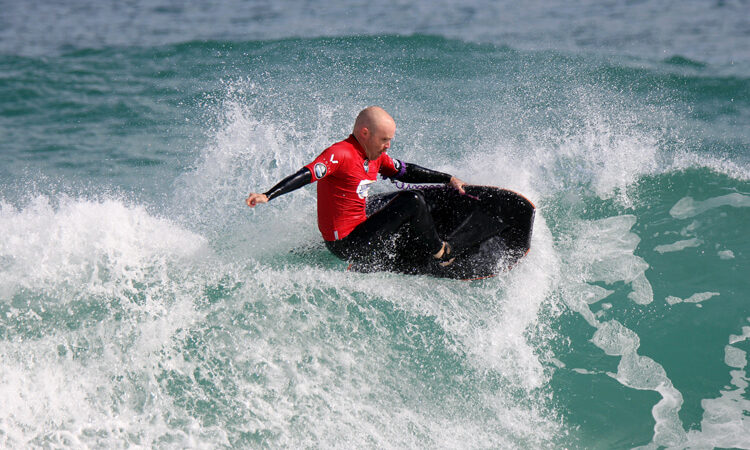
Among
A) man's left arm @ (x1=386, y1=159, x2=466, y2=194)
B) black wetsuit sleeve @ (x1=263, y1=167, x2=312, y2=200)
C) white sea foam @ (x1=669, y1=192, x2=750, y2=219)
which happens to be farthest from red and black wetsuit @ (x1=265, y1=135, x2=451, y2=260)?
white sea foam @ (x1=669, y1=192, x2=750, y2=219)

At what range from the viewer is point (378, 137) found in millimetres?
4797

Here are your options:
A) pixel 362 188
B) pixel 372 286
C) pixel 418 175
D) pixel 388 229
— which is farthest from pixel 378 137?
pixel 372 286

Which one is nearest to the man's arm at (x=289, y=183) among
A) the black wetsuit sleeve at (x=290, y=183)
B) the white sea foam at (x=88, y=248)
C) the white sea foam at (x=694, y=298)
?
the black wetsuit sleeve at (x=290, y=183)

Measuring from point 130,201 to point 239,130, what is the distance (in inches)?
65.4

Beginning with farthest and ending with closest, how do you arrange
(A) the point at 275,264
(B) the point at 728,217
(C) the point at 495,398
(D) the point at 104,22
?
(D) the point at 104,22 < (B) the point at 728,217 < (A) the point at 275,264 < (C) the point at 495,398

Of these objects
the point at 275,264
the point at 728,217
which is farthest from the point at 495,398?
the point at 728,217

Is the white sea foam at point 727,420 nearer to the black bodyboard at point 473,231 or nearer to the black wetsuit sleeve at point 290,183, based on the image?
the black bodyboard at point 473,231

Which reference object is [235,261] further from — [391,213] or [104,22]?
[104,22]

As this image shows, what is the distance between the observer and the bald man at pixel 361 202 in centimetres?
478

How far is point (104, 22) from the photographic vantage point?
16406 mm

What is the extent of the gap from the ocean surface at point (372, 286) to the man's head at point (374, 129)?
3.91 feet

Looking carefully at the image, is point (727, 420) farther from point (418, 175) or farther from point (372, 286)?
point (418, 175)

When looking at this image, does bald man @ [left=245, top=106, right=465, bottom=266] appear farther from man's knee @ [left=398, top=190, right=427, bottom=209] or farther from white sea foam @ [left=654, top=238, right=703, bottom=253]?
white sea foam @ [left=654, top=238, right=703, bottom=253]

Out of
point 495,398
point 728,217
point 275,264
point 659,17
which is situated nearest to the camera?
point 495,398
